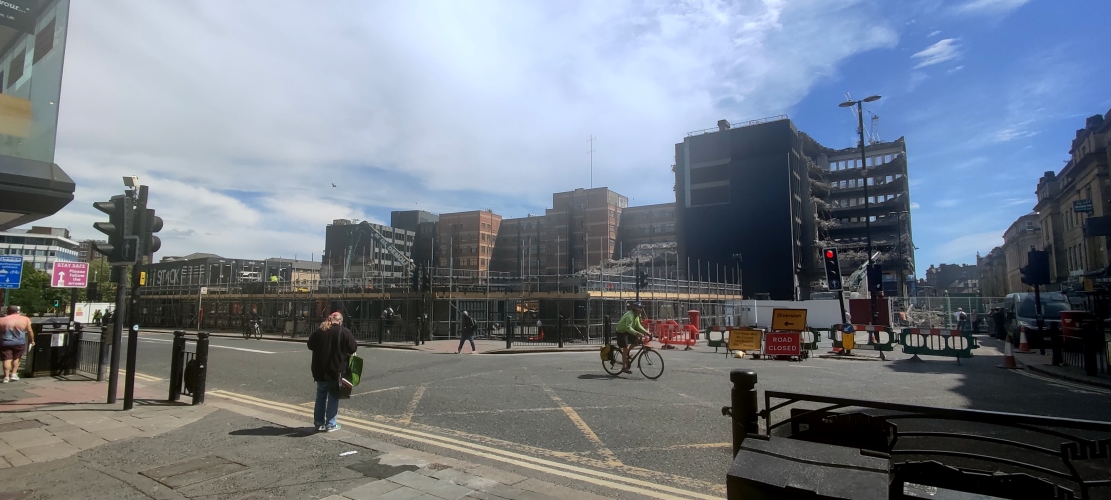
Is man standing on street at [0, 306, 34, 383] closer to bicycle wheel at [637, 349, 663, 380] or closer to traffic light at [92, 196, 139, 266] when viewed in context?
traffic light at [92, 196, 139, 266]

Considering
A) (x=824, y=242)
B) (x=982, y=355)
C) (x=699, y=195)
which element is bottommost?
(x=982, y=355)

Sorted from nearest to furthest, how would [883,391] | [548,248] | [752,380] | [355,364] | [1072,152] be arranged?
1. [752,380]
2. [355,364]
3. [883,391]
4. [1072,152]
5. [548,248]

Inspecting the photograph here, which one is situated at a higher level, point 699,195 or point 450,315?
point 699,195

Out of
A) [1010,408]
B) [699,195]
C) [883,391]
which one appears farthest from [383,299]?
[699,195]

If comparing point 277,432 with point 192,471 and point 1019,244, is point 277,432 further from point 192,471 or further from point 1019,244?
point 1019,244

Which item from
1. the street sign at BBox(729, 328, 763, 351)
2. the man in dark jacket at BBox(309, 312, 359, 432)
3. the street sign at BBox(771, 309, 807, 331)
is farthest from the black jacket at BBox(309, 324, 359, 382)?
the street sign at BBox(771, 309, 807, 331)

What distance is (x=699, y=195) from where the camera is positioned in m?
66.4

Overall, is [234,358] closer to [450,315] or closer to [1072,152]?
[450,315]

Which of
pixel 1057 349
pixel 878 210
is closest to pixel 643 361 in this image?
pixel 1057 349

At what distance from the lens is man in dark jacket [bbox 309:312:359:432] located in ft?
22.8

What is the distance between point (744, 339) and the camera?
1819 cm

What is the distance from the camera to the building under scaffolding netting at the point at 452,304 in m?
26.6

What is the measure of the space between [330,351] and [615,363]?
7066 millimetres

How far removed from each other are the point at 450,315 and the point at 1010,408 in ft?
75.6
